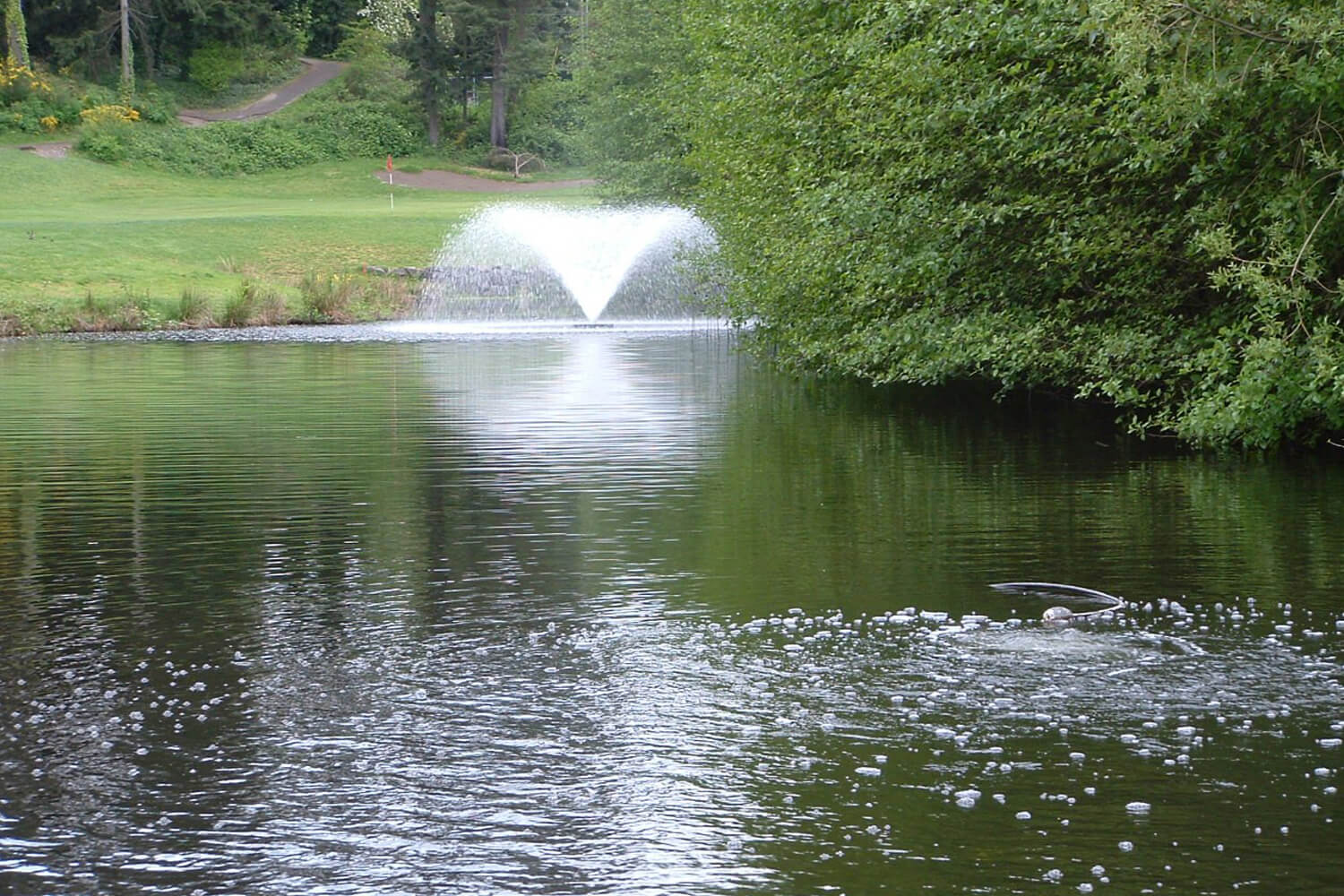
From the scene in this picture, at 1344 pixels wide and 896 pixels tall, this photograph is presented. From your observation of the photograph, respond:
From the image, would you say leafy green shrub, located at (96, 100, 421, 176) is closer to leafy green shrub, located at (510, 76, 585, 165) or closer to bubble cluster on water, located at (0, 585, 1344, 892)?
leafy green shrub, located at (510, 76, 585, 165)

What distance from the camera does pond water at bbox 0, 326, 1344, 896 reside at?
634cm

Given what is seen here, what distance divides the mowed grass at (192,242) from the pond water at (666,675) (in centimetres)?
2646

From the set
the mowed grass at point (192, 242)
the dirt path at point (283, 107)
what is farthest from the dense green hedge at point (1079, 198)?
the dirt path at point (283, 107)

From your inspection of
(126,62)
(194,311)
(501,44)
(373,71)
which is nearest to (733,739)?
(194,311)

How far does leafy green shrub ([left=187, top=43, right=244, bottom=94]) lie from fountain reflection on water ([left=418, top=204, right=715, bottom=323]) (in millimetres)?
36889

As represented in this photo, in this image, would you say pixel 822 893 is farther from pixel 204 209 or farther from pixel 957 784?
pixel 204 209

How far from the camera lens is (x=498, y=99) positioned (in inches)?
3182

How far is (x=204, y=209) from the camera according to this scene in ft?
196

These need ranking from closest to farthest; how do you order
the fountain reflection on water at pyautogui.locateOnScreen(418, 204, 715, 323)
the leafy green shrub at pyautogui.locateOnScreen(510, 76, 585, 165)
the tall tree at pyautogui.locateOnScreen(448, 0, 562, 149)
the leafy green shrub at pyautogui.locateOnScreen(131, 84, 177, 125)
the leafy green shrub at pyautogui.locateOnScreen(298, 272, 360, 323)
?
1. the leafy green shrub at pyautogui.locateOnScreen(298, 272, 360, 323)
2. the fountain reflection on water at pyautogui.locateOnScreen(418, 204, 715, 323)
3. the leafy green shrub at pyautogui.locateOnScreen(131, 84, 177, 125)
4. the tall tree at pyautogui.locateOnScreen(448, 0, 562, 149)
5. the leafy green shrub at pyautogui.locateOnScreen(510, 76, 585, 165)

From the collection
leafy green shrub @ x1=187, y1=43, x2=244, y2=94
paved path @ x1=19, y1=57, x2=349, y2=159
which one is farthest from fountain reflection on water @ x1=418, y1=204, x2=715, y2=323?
leafy green shrub @ x1=187, y1=43, x2=244, y2=94

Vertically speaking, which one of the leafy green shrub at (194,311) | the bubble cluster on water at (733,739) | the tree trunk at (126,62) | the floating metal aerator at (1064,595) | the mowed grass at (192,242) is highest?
the tree trunk at (126,62)

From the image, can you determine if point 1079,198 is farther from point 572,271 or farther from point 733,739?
point 572,271

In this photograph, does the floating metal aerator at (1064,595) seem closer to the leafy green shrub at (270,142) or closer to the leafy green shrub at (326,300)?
the leafy green shrub at (326,300)

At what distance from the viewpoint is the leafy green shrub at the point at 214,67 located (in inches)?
3342
